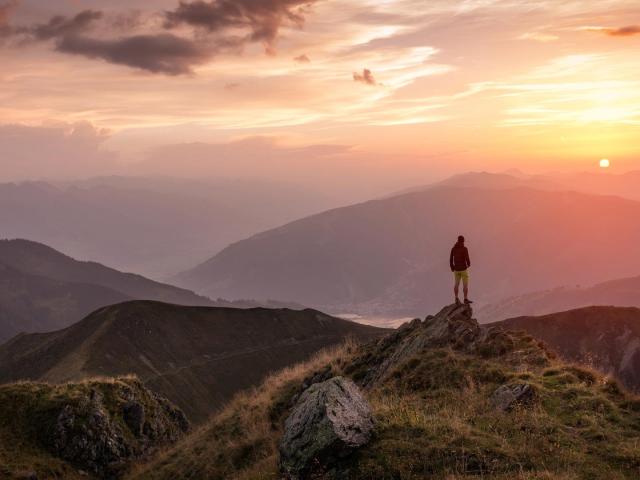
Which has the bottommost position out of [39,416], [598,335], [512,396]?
[598,335]

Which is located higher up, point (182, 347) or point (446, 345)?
point (446, 345)

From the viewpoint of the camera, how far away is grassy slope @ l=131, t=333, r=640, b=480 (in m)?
13.4

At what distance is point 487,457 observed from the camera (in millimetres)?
Answer: 13523

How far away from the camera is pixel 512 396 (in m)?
17.0

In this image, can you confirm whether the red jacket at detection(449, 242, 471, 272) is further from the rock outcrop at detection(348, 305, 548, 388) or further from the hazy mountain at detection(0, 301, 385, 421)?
the hazy mountain at detection(0, 301, 385, 421)

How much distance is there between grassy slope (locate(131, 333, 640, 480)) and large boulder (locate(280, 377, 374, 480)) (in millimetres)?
487

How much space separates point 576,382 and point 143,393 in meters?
30.1

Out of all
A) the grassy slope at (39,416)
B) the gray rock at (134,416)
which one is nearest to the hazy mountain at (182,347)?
the grassy slope at (39,416)

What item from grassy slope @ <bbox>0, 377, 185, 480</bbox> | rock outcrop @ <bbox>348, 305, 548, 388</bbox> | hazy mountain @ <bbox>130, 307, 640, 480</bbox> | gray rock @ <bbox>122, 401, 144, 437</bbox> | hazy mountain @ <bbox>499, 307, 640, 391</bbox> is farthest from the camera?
hazy mountain @ <bbox>499, 307, 640, 391</bbox>

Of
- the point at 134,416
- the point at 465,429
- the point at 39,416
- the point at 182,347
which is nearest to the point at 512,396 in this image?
the point at 465,429

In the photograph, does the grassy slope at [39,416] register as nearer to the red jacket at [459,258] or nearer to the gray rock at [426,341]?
the gray rock at [426,341]

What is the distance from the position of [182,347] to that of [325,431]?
105712mm

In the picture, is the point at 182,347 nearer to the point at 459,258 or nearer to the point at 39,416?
the point at 39,416

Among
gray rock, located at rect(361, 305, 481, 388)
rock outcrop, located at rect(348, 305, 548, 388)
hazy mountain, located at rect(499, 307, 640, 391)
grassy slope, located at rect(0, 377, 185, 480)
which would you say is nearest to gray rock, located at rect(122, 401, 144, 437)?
grassy slope, located at rect(0, 377, 185, 480)
